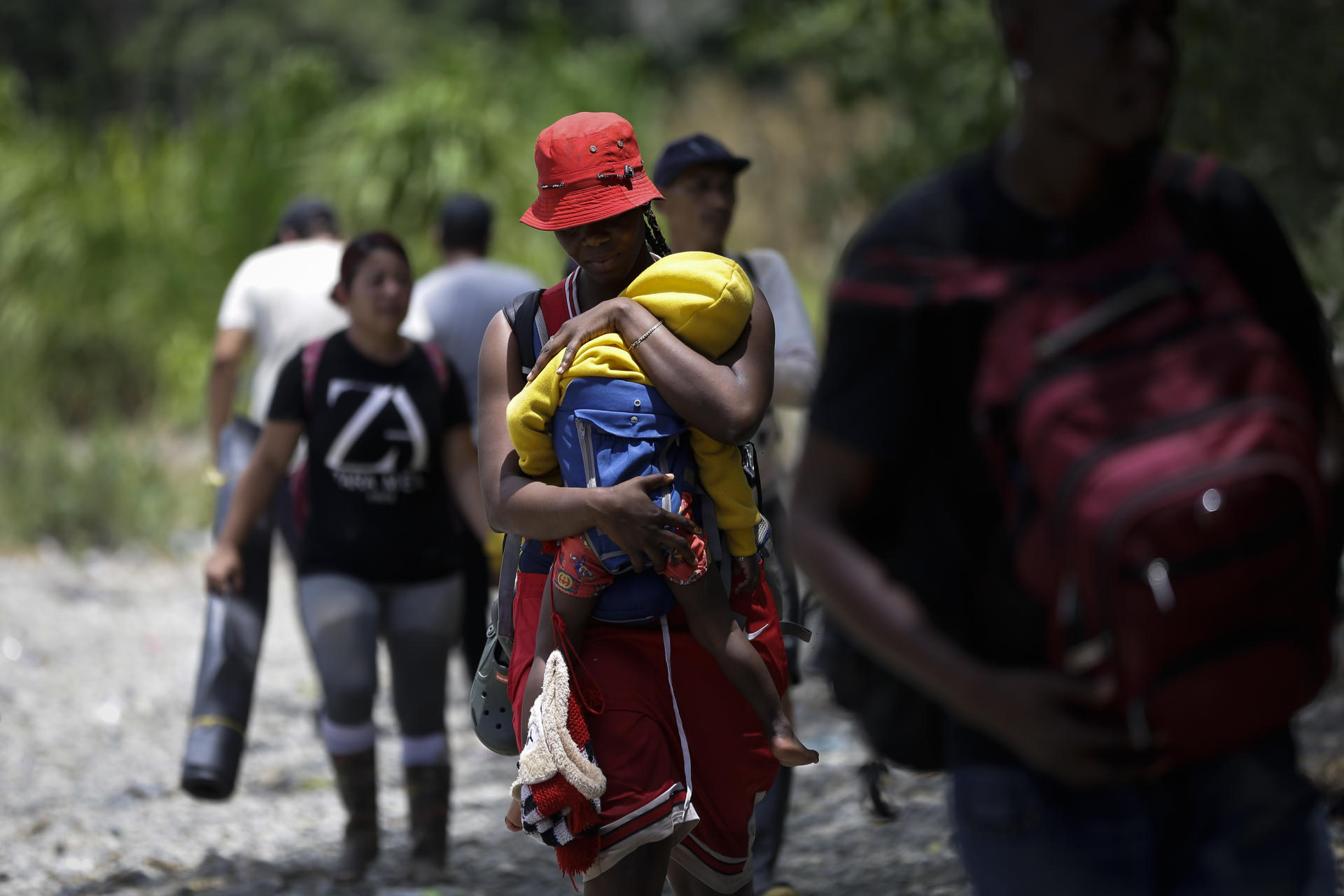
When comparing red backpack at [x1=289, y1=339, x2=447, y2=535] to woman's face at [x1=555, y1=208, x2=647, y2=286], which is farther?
red backpack at [x1=289, y1=339, x2=447, y2=535]

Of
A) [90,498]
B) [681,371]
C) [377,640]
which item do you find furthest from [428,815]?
[90,498]

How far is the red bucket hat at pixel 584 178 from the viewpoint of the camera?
10.1 ft

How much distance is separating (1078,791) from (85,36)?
34.9m

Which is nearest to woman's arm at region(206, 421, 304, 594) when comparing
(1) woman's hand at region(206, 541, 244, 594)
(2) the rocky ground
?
(1) woman's hand at region(206, 541, 244, 594)

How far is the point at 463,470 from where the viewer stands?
16.9 feet

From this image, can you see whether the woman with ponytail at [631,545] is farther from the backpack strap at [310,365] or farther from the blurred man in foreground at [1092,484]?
the backpack strap at [310,365]

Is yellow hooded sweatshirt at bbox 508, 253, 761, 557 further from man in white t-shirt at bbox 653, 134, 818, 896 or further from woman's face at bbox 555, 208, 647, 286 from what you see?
man in white t-shirt at bbox 653, 134, 818, 896

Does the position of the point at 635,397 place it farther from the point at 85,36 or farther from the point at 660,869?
the point at 85,36

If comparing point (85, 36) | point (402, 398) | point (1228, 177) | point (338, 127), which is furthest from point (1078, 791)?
point (85, 36)

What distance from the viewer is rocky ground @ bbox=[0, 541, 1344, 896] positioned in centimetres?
523

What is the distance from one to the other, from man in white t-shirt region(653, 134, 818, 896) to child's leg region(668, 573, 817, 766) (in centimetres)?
139

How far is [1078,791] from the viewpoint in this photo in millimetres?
2033

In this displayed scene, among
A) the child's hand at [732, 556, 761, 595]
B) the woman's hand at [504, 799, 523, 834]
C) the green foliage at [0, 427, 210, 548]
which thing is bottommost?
the green foliage at [0, 427, 210, 548]

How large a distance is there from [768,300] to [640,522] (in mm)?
1783
